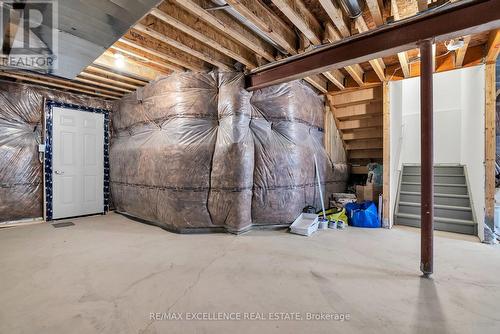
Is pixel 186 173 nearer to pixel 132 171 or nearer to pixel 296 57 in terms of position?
pixel 132 171

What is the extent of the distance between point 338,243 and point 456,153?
11.6ft

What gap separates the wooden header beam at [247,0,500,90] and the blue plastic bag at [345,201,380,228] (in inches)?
90.3

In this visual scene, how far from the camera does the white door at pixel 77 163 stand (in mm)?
4070

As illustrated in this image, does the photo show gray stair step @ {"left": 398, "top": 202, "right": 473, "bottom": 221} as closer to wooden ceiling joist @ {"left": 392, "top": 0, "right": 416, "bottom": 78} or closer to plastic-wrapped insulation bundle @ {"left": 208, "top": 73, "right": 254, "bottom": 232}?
wooden ceiling joist @ {"left": 392, "top": 0, "right": 416, "bottom": 78}

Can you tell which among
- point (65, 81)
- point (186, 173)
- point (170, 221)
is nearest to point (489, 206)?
point (186, 173)

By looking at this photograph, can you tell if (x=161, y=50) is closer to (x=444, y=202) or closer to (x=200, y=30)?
(x=200, y=30)

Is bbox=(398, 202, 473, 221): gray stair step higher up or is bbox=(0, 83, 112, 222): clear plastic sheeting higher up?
bbox=(0, 83, 112, 222): clear plastic sheeting

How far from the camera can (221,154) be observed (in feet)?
10.3

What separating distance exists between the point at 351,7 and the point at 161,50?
2137mm

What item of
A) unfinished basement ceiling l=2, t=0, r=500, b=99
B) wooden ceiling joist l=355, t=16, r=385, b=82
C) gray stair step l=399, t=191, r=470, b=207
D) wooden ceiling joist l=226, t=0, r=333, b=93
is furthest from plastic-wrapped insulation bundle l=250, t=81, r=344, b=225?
gray stair step l=399, t=191, r=470, b=207

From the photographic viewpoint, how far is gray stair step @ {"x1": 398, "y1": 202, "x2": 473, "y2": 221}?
340cm

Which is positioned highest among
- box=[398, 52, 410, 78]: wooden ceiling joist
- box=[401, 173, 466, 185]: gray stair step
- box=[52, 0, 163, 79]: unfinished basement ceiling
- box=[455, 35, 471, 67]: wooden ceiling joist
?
box=[455, 35, 471, 67]: wooden ceiling joist

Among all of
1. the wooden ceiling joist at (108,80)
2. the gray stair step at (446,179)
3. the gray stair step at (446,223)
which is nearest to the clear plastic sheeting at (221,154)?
the wooden ceiling joist at (108,80)

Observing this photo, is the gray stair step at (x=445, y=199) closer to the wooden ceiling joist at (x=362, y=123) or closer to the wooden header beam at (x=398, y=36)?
the wooden ceiling joist at (x=362, y=123)
